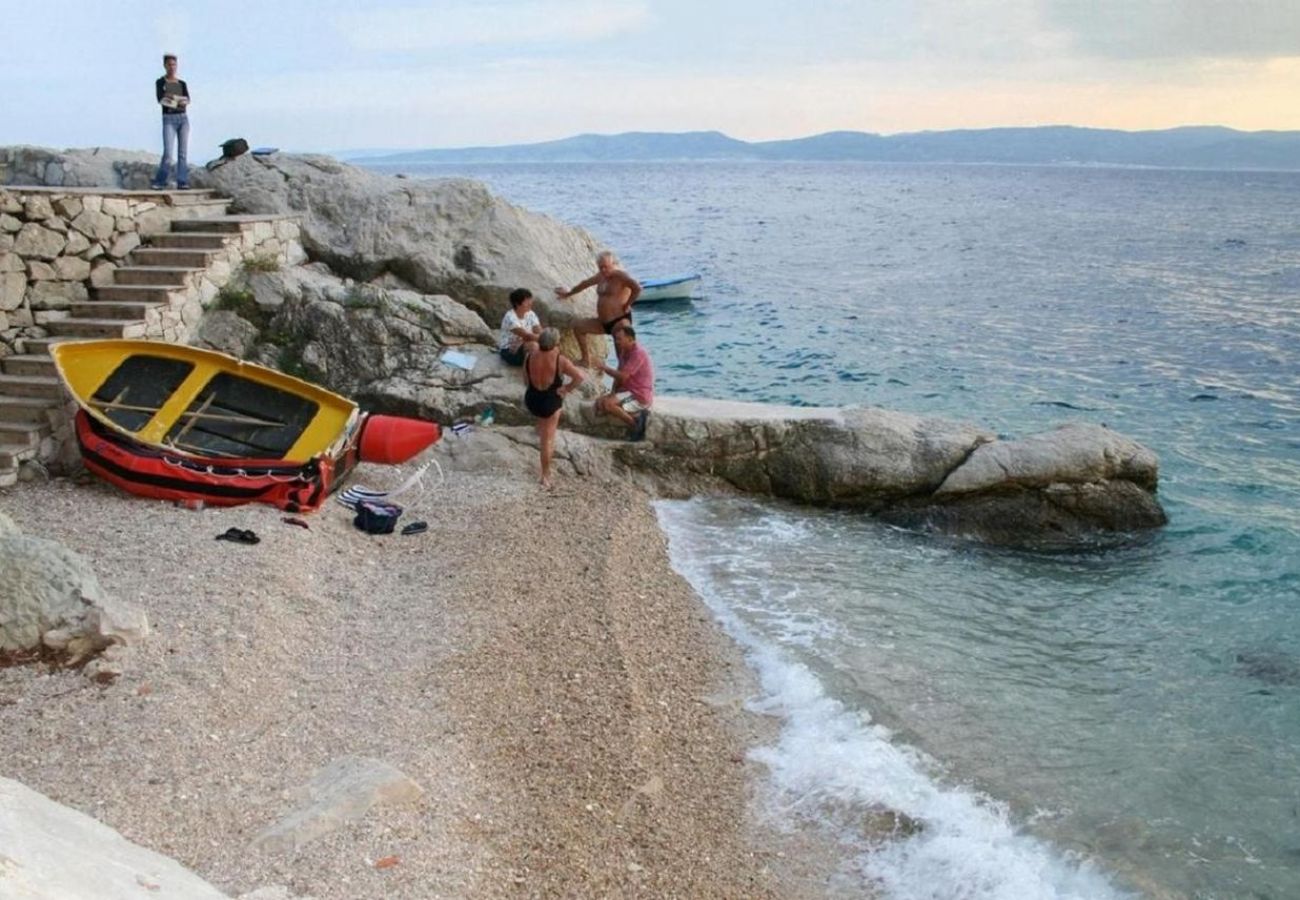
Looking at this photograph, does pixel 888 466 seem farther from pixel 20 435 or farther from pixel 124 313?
pixel 20 435

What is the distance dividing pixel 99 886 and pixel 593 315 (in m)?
12.3

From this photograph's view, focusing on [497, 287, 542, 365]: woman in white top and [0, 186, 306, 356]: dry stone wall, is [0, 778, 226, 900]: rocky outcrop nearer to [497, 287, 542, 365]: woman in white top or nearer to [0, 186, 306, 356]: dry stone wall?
[0, 186, 306, 356]: dry stone wall

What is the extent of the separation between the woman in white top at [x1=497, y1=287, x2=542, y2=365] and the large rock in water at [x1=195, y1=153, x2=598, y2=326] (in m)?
1.01

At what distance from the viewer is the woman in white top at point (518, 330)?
14.5 metres

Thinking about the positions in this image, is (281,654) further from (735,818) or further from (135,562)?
(735,818)

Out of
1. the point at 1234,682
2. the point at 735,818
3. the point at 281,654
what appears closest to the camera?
the point at 735,818

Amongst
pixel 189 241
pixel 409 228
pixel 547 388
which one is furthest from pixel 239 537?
pixel 409 228

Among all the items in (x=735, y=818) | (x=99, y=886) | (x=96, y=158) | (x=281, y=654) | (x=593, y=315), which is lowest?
(x=735, y=818)

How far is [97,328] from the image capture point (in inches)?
520

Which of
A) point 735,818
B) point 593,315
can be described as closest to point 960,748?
point 735,818

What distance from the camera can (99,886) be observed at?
163 inches

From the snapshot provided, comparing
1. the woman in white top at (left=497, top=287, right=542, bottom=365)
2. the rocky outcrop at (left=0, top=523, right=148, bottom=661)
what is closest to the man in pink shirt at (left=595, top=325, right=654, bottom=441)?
the woman in white top at (left=497, top=287, right=542, bottom=365)

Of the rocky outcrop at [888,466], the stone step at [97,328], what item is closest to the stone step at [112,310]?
the stone step at [97,328]

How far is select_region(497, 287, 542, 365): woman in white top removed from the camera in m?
14.5
